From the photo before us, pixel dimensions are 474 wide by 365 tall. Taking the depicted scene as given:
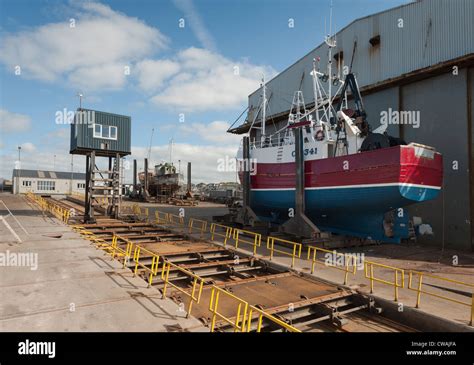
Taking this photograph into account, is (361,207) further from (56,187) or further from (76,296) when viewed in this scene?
(56,187)

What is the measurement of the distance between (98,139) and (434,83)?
2094cm

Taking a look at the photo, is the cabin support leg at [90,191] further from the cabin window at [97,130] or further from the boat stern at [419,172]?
the boat stern at [419,172]

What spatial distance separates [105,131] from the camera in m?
21.9

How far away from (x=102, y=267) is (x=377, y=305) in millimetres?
8842

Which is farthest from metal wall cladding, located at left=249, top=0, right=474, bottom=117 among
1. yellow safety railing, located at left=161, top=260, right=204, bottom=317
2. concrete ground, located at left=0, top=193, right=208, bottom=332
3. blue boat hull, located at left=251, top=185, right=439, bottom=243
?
concrete ground, located at left=0, top=193, right=208, bottom=332

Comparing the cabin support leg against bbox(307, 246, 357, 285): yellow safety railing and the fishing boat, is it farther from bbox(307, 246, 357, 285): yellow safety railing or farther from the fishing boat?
bbox(307, 246, 357, 285): yellow safety railing

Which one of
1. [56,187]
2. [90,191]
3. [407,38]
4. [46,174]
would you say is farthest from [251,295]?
[46,174]

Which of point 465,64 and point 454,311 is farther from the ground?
point 465,64
